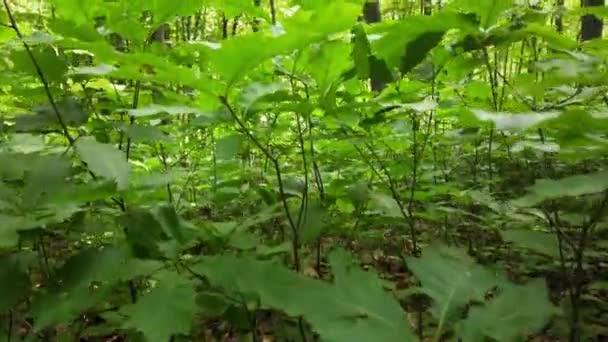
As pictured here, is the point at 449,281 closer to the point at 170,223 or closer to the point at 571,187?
the point at 571,187

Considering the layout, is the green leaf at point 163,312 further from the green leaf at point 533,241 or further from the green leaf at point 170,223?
the green leaf at point 533,241

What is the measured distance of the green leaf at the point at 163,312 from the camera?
2.81ft

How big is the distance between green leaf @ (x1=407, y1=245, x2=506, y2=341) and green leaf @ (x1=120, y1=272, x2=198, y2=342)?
0.39 m

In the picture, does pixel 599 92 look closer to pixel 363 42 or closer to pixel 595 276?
pixel 363 42

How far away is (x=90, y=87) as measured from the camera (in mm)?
1624

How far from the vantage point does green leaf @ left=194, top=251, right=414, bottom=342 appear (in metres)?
0.69

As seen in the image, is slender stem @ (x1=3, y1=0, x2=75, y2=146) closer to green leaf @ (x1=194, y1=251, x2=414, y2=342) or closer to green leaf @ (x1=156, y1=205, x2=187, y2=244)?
green leaf @ (x1=156, y1=205, x2=187, y2=244)

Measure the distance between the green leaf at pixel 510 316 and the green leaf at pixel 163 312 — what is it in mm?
447

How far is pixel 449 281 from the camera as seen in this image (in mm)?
861

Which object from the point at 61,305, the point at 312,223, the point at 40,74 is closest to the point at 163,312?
the point at 61,305

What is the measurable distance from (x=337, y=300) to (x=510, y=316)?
0.88 ft

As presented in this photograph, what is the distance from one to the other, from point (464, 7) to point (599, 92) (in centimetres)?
36

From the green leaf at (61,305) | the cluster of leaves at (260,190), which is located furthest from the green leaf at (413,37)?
the green leaf at (61,305)

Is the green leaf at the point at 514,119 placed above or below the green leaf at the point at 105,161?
above
